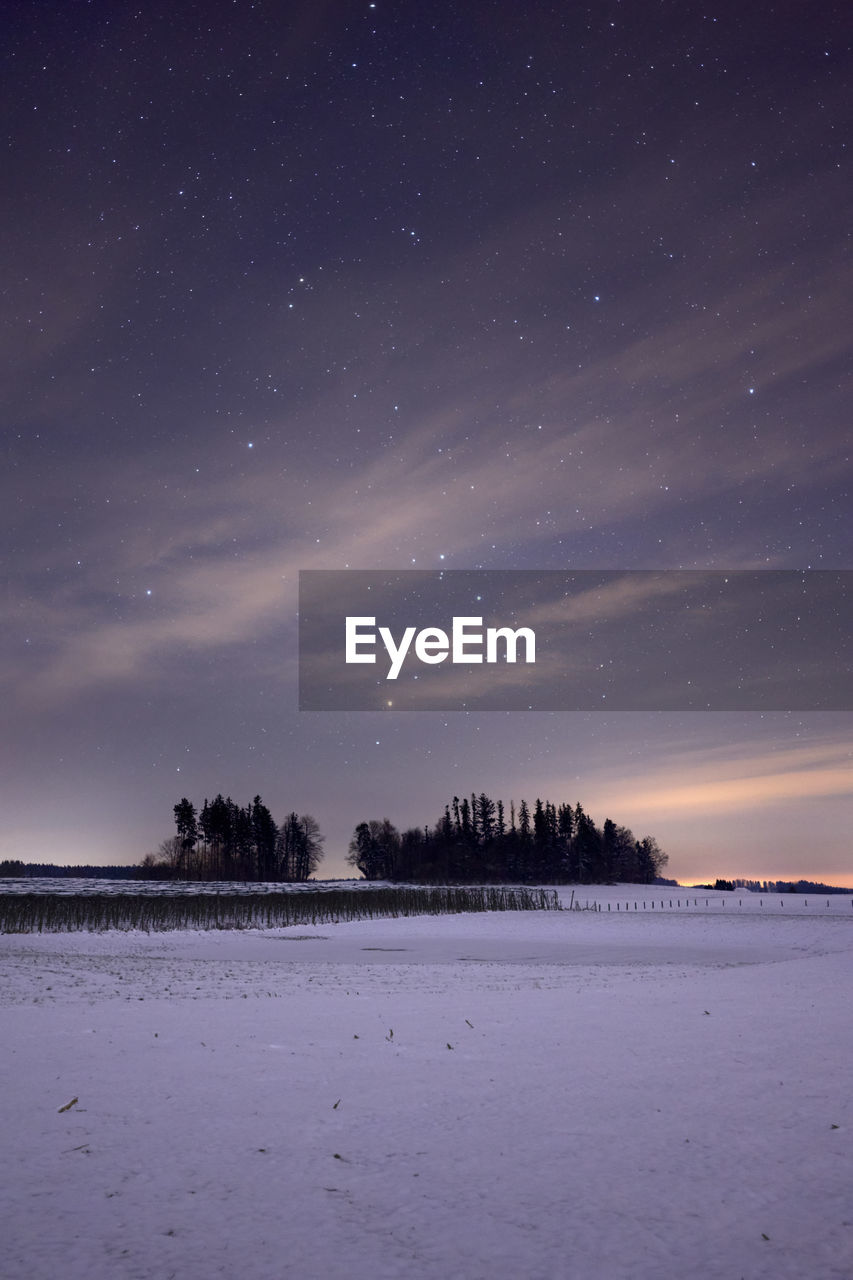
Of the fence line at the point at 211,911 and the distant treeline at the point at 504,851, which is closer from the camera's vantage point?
the fence line at the point at 211,911

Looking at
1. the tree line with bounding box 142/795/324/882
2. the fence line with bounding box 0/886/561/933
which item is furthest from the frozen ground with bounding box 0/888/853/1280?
the tree line with bounding box 142/795/324/882

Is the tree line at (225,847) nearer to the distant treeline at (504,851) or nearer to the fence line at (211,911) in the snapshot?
the distant treeline at (504,851)

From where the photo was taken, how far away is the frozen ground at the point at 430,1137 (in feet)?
14.4

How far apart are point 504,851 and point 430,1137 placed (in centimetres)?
14966

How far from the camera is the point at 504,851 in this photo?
151625mm

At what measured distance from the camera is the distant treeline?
14675 cm

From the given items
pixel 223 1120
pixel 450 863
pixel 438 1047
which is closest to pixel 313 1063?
pixel 438 1047

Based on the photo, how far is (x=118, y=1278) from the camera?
4082 mm

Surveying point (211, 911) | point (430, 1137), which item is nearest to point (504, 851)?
point (211, 911)

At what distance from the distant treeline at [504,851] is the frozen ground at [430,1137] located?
437 ft

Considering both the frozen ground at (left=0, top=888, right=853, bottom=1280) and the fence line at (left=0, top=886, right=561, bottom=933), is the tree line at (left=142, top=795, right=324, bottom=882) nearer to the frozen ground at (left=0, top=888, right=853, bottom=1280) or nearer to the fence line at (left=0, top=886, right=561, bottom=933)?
the fence line at (left=0, top=886, right=561, bottom=933)

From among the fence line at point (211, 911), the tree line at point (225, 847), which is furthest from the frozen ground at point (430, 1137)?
the tree line at point (225, 847)

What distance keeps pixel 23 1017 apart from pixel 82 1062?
154 inches

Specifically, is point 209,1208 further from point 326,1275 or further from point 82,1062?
point 82,1062
